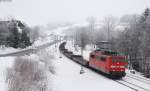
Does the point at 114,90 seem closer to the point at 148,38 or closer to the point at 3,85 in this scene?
the point at 3,85

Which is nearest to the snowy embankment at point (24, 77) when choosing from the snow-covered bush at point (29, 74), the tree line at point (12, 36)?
the snow-covered bush at point (29, 74)

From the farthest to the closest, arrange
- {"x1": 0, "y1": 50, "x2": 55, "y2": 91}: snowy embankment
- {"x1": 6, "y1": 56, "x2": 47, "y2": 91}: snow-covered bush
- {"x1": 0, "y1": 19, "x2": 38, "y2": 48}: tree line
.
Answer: {"x1": 0, "y1": 19, "x2": 38, "y2": 48}: tree line < {"x1": 6, "y1": 56, "x2": 47, "y2": 91}: snow-covered bush < {"x1": 0, "y1": 50, "x2": 55, "y2": 91}: snowy embankment

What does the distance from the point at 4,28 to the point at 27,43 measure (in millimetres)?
12393

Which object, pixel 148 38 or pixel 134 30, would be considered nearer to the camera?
pixel 148 38

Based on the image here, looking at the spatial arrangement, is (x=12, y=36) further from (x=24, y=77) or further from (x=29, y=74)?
(x=24, y=77)

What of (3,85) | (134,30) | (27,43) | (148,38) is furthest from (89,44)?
(3,85)

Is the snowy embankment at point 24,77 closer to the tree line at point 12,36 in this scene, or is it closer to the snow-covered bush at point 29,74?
the snow-covered bush at point 29,74

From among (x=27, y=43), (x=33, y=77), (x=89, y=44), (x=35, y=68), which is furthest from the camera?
(x=89, y=44)

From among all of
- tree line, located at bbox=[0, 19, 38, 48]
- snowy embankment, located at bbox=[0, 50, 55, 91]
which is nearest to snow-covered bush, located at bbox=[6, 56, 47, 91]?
snowy embankment, located at bbox=[0, 50, 55, 91]

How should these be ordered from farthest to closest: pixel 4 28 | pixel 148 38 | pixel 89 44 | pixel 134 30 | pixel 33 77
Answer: pixel 89 44, pixel 4 28, pixel 134 30, pixel 148 38, pixel 33 77

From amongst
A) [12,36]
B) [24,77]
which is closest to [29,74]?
[24,77]

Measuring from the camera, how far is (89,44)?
128m

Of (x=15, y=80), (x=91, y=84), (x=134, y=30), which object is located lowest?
(x=91, y=84)

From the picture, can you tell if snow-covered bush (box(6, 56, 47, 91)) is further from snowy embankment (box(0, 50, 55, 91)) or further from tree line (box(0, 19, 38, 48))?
tree line (box(0, 19, 38, 48))
